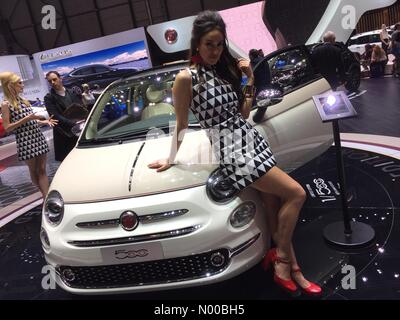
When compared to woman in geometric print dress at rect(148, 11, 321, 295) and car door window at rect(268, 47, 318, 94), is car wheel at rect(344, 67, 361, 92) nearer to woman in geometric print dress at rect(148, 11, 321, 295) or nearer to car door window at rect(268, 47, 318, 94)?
car door window at rect(268, 47, 318, 94)

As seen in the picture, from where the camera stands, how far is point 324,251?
2.47 metres

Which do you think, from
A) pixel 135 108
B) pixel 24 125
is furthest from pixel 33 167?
pixel 135 108

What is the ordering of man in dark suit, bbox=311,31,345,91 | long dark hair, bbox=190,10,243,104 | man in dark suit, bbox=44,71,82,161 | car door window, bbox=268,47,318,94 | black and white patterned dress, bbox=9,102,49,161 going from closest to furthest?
long dark hair, bbox=190,10,243,104, car door window, bbox=268,47,318,94, black and white patterned dress, bbox=9,102,49,161, man in dark suit, bbox=44,71,82,161, man in dark suit, bbox=311,31,345,91

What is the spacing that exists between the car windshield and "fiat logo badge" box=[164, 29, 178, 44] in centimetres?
1036

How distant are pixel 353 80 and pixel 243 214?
6.98m

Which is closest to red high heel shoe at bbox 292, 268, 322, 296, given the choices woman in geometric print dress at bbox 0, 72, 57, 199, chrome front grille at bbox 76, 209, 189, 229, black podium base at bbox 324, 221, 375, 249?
black podium base at bbox 324, 221, 375, 249

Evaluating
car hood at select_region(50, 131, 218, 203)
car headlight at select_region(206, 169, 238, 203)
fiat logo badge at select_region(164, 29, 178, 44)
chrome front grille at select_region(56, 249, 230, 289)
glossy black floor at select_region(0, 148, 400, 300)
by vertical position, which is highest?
fiat logo badge at select_region(164, 29, 178, 44)

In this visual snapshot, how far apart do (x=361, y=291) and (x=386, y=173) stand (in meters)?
1.78

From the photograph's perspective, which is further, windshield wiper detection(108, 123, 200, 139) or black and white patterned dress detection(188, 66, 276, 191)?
windshield wiper detection(108, 123, 200, 139)

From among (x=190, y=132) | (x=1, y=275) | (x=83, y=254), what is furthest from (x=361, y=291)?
(x=1, y=275)

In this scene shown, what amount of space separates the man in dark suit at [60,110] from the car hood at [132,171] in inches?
A: 63.3

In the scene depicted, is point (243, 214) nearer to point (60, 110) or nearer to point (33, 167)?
point (33, 167)

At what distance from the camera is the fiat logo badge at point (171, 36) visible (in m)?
12.9

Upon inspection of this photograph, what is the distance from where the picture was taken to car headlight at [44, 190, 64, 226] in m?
2.08
